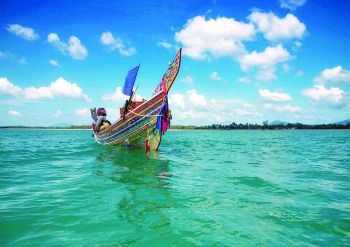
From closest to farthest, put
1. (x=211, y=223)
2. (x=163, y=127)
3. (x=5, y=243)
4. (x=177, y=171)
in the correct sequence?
(x=5, y=243) < (x=211, y=223) < (x=177, y=171) < (x=163, y=127)

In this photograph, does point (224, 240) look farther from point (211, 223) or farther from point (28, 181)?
point (28, 181)

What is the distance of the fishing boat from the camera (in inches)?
664

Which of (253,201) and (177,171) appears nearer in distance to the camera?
(253,201)

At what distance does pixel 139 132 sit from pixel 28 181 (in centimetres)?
1023

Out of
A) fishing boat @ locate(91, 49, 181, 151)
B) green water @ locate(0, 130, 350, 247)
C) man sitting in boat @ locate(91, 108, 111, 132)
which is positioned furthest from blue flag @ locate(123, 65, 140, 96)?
green water @ locate(0, 130, 350, 247)

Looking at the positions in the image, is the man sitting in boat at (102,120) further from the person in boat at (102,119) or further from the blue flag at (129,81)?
the blue flag at (129,81)

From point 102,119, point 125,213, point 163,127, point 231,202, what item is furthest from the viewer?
point 102,119

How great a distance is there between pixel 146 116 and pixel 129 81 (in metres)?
2.79

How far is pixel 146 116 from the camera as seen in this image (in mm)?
17672

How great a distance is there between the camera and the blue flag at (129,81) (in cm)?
1755

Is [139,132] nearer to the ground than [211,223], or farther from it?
farther from it

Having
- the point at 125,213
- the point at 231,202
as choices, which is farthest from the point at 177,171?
the point at 125,213

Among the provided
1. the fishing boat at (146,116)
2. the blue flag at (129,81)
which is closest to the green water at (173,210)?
the fishing boat at (146,116)

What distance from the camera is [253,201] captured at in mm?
6754
